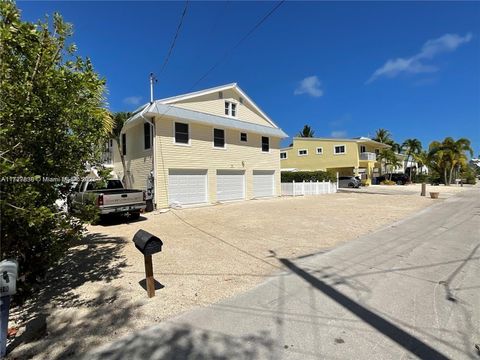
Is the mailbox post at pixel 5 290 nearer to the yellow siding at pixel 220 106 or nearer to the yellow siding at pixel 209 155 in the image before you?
the yellow siding at pixel 209 155

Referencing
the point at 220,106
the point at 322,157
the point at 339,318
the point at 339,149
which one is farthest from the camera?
the point at 322,157

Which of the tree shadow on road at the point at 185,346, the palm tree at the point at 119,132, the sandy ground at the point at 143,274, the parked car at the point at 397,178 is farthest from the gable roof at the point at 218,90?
the parked car at the point at 397,178

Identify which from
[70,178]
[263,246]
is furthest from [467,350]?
[70,178]

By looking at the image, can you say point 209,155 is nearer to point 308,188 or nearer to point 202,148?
point 202,148

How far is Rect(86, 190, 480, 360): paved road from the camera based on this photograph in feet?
9.41

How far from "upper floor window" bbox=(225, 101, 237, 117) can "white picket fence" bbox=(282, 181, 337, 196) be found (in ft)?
25.3

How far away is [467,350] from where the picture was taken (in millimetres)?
2797

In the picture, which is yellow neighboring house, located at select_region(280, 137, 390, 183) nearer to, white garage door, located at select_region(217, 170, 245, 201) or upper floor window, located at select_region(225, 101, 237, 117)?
white garage door, located at select_region(217, 170, 245, 201)

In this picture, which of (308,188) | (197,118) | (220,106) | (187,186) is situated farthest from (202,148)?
(308,188)

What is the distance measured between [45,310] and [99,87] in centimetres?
333

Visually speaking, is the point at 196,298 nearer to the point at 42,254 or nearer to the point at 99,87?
the point at 42,254

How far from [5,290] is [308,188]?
937 inches

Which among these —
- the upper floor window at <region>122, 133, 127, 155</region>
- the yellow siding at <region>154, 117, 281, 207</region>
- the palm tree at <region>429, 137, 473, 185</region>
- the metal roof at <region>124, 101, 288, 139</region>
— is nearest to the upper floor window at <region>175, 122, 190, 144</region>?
the yellow siding at <region>154, 117, 281, 207</region>

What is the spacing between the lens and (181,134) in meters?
16.7
